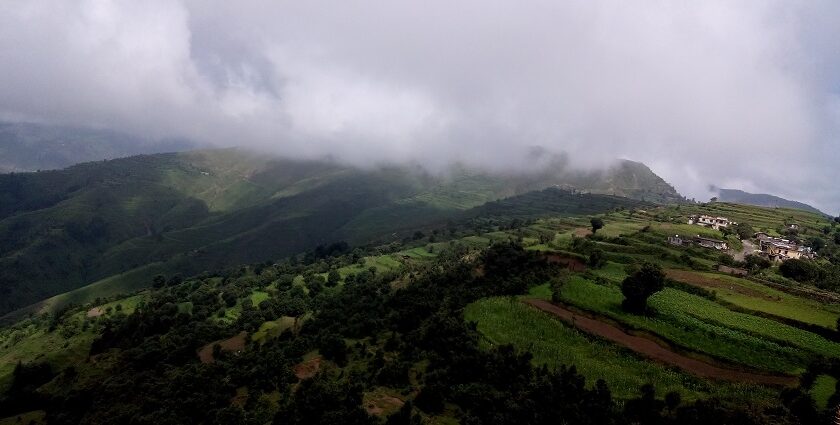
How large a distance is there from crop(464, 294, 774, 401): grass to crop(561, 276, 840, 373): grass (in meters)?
5.45

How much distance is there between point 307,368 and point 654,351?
4472 cm

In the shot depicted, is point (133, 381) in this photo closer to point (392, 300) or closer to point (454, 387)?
point (392, 300)

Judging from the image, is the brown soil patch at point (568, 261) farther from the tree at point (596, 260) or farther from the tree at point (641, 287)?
the tree at point (641, 287)

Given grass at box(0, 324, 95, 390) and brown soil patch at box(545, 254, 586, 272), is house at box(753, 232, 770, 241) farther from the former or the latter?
grass at box(0, 324, 95, 390)

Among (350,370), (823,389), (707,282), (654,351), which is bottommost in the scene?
(350,370)

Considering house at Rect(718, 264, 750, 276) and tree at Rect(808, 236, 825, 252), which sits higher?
tree at Rect(808, 236, 825, 252)

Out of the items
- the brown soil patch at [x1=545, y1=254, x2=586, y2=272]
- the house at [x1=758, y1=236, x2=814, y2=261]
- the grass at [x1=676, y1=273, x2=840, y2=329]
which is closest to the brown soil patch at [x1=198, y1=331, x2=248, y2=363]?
the brown soil patch at [x1=545, y1=254, x2=586, y2=272]

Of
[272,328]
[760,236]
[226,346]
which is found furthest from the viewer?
[760,236]

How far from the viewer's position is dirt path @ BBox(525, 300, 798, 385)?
→ 1932 inches

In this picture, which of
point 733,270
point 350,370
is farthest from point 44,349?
point 733,270

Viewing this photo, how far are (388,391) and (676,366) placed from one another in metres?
31.6

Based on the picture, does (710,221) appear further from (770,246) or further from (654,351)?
(654,351)

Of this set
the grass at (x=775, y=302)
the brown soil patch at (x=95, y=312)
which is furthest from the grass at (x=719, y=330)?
the brown soil patch at (x=95, y=312)

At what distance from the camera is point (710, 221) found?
141625 millimetres
